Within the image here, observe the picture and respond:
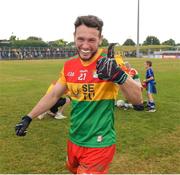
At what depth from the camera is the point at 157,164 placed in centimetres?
677

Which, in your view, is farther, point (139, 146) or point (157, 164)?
point (139, 146)

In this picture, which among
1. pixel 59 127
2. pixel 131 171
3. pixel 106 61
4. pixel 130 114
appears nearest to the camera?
pixel 106 61

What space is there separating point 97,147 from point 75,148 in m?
0.27

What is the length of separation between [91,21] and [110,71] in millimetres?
611

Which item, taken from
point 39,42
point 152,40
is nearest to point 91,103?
point 39,42

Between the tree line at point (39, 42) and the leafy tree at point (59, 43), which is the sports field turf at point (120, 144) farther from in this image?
the leafy tree at point (59, 43)

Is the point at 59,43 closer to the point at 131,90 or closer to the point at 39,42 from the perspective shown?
the point at 39,42

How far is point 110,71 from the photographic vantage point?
127 inches

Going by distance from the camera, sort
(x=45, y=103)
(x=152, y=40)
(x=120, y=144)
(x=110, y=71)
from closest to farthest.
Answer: (x=110, y=71), (x=45, y=103), (x=120, y=144), (x=152, y=40)

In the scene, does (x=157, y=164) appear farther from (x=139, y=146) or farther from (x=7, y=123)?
(x=7, y=123)

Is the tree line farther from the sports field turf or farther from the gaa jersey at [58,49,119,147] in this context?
the gaa jersey at [58,49,119,147]

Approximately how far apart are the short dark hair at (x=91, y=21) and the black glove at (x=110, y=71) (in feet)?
1.43

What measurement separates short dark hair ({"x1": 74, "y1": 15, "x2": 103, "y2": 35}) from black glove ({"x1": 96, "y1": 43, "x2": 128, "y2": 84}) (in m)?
0.44

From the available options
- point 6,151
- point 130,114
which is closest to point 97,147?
point 6,151
